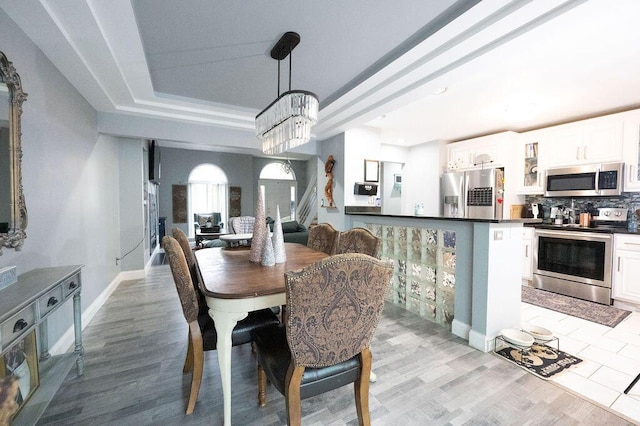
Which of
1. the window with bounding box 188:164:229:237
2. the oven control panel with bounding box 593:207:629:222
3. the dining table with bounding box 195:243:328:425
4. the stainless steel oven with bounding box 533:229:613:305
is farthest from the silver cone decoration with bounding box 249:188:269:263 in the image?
the window with bounding box 188:164:229:237

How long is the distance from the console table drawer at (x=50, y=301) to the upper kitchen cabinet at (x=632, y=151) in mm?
5486

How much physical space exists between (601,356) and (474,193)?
272cm

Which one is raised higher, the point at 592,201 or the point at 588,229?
the point at 592,201

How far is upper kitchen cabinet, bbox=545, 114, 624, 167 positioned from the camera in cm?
321

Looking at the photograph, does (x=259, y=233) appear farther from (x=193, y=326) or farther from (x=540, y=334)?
(x=540, y=334)

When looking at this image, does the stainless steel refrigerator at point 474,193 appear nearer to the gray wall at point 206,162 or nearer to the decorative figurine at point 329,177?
the decorative figurine at point 329,177

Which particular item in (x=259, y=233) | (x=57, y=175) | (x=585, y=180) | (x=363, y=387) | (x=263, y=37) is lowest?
(x=363, y=387)

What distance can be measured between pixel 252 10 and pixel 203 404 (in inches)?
97.4

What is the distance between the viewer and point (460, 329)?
2375 millimetres

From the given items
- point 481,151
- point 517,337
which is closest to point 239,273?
point 517,337

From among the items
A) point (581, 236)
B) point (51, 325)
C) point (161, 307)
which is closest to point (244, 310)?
point (51, 325)

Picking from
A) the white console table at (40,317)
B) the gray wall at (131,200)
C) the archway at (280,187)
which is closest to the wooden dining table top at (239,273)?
the white console table at (40,317)

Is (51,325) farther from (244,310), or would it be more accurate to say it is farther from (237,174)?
(237,174)

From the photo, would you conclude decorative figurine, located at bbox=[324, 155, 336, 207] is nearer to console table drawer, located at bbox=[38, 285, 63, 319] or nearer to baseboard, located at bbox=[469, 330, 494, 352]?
baseboard, located at bbox=[469, 330, 494, 352]
